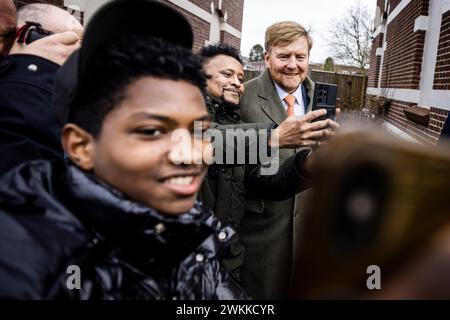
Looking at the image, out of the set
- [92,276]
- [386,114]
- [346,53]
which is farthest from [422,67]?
[346,53]

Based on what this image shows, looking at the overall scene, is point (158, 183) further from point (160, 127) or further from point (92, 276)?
point (92, 276)

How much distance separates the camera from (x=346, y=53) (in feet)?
113

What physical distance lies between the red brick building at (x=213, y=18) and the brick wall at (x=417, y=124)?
4.48m

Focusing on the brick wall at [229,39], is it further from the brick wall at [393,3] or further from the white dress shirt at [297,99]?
the white dress shirt at [297,99]

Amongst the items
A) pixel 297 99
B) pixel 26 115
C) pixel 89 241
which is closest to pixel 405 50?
pixel 297 99

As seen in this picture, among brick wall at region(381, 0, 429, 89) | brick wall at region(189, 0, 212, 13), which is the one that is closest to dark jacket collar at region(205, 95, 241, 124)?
brick wall at region(381, 0, 429, 89)

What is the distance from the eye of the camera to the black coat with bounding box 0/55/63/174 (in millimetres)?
1116

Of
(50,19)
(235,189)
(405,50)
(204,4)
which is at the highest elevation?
(204,4)

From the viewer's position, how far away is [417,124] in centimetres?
612

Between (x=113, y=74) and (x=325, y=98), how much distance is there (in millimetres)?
1468

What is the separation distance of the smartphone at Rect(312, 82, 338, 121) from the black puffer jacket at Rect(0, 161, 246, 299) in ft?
4.13

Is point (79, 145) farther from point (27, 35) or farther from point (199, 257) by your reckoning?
point (27, 35)

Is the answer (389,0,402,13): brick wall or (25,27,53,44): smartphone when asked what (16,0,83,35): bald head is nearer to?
(25,27,53,44): smartphone

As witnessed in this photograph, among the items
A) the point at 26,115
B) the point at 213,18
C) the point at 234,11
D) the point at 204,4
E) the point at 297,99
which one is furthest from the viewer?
the point at 234,11
